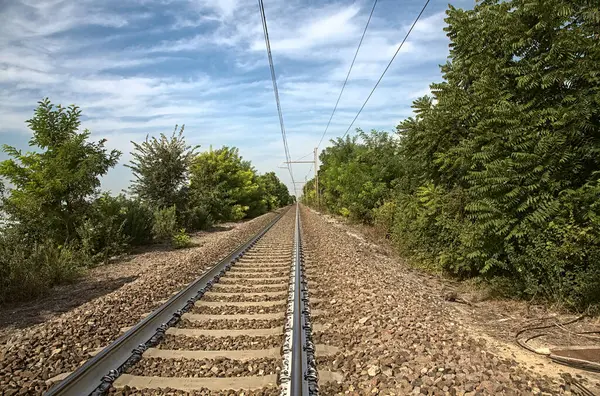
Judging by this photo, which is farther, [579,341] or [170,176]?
[170,176]

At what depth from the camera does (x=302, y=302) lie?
6.12 meters

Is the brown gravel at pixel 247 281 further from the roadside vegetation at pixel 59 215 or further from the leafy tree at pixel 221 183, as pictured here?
the leafy tree at pixel 221 183

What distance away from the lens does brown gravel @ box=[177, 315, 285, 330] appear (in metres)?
5.28

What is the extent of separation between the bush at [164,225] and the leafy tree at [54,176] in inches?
197

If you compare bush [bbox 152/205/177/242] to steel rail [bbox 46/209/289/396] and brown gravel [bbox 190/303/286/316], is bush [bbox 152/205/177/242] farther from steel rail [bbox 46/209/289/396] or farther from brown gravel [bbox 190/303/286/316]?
brown gravel [bbox 190/303/286/316]

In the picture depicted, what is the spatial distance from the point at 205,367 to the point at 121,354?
94 centimetres

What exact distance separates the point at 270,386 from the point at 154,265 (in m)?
7.80

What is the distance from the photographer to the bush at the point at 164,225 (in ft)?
56.2

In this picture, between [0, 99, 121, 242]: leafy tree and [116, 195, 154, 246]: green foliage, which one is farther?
[116, 195, 154, 246]: green foliage

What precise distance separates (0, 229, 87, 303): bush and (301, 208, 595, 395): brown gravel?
18.2 ft

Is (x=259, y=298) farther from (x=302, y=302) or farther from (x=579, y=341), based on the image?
(x=579, y=341)

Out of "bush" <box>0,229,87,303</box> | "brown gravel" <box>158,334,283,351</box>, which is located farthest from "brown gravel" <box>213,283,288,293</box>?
"bush" <box>0,229,87,303</box>

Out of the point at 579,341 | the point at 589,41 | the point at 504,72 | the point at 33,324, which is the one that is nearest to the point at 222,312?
the point at 33,324

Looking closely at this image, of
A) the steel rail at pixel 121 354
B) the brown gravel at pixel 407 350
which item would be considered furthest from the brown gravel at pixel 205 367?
the brown gravel at pixel 407 350
